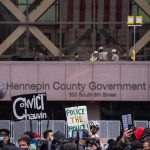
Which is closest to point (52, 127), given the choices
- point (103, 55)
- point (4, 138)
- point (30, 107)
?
point (103, 55)

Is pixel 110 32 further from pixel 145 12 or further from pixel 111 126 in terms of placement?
pixel 111 126

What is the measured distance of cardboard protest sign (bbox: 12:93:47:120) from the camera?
17.4 meters

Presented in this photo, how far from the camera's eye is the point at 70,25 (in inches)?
1462

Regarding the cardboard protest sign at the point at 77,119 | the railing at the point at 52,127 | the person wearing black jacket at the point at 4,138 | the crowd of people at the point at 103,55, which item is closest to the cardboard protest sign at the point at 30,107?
the person wearing black jacket at the point at 4,138

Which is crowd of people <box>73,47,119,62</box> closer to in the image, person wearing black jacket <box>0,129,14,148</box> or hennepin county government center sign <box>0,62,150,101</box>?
hennepin county government center sign <box>0,62,150,101</box>

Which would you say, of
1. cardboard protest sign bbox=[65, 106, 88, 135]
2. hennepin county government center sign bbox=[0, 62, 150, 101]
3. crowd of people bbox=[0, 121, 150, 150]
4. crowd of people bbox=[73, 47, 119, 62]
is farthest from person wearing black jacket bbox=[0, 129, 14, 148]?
crowd of people bbox=[73, 47, 119, 62]

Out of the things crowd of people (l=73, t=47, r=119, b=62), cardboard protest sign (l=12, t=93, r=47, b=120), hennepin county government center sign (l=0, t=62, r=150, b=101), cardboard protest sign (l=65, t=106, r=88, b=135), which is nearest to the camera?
cardboard protest sign (l=12, t=93, r=47, b=120)

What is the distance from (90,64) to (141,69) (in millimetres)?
1918

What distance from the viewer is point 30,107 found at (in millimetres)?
17375

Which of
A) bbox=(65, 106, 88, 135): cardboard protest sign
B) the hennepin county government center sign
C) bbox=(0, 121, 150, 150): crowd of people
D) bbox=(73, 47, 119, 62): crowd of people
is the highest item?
bbox=(73, 47, 119, 62): crowd of people

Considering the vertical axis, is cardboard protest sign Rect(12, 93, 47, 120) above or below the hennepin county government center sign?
below

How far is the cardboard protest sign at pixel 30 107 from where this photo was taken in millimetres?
17384

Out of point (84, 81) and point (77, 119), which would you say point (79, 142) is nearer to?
point (77, 119)

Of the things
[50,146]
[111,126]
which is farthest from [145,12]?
[50,146]
